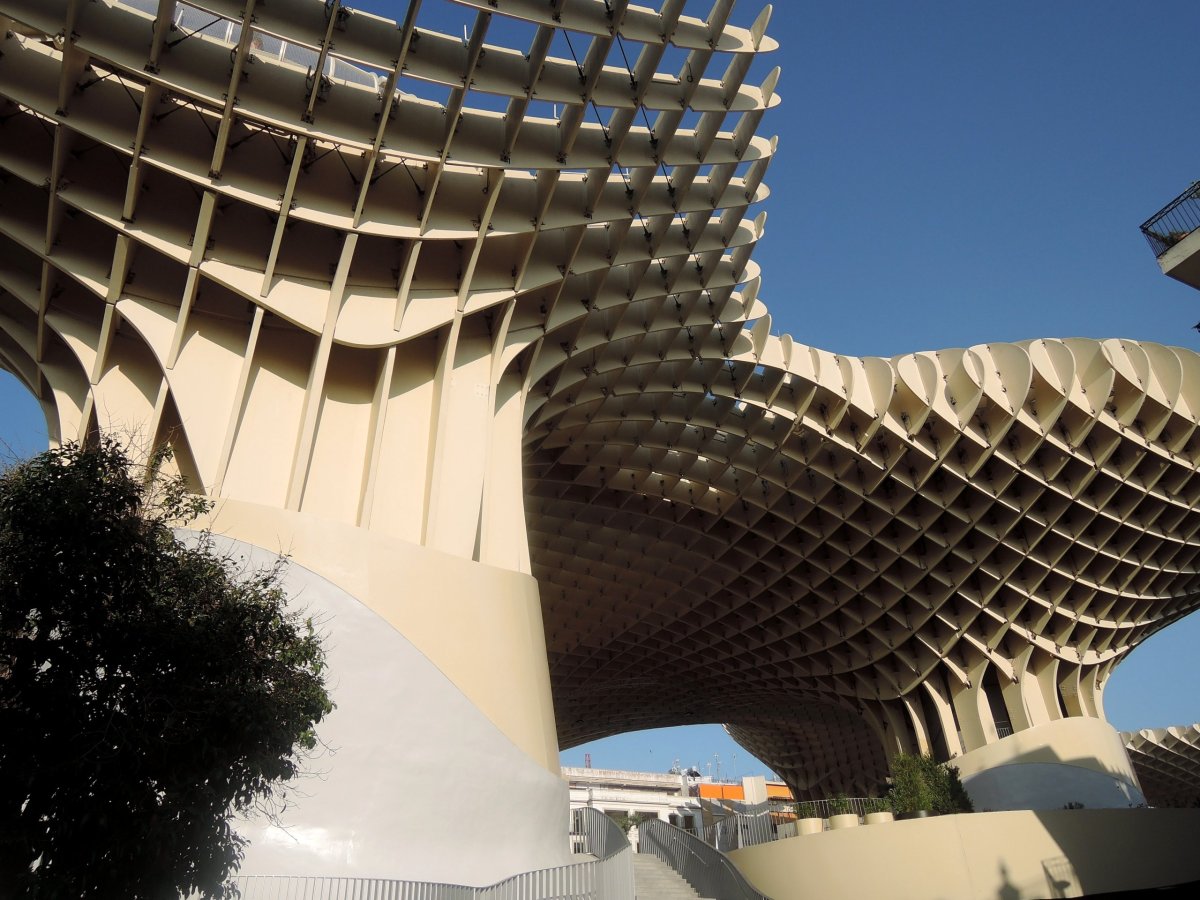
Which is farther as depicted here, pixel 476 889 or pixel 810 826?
pixel 810 826

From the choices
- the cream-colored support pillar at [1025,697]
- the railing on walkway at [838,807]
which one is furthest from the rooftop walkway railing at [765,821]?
the cream-colored support pillar at [1025,697]

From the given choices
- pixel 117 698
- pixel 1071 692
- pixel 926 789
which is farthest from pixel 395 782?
pixel 1071 692

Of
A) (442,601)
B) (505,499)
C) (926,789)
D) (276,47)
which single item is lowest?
(926,789)

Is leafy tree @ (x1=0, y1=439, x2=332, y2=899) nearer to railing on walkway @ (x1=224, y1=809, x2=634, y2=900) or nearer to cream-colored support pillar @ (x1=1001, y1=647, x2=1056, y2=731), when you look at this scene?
railing on walkway @ (x1=224, y1=809, x2=634, y2=900)

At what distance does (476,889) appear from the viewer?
10.9 meters

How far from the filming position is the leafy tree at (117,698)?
704cm

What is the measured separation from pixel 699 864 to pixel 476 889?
11.1m

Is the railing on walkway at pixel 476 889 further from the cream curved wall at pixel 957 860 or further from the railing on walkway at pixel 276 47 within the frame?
the railing on walkway at pixel 276 47

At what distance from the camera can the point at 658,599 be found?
45031 millimetres

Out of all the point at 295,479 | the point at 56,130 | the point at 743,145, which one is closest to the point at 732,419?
the point at 743,145

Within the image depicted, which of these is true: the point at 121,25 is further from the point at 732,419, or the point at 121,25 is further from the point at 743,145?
the point at 732,419

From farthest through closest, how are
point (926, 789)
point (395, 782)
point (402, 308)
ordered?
1. point (926, 789)
2. point (402, 308)
3. point (395, 782)

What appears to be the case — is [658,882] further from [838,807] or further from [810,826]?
[838,807]

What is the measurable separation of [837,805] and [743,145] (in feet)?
65.2
